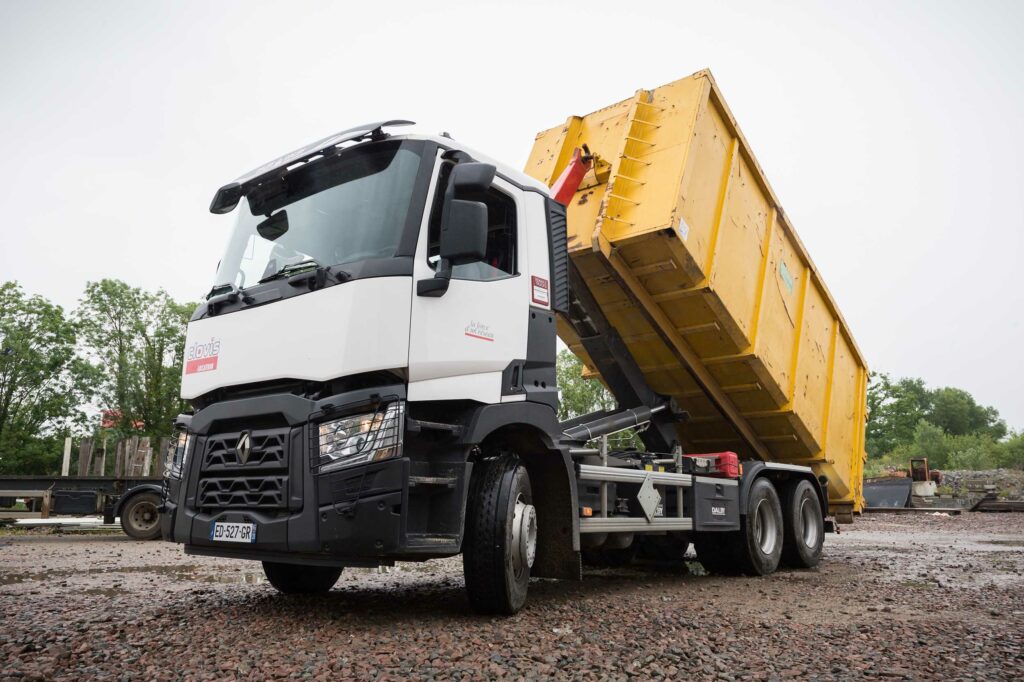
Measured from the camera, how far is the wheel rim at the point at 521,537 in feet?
15.8

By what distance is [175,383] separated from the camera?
36.7m

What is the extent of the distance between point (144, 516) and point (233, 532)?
9.62 metres

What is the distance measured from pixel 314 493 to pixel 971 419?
108 meters

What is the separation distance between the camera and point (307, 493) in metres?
4.20

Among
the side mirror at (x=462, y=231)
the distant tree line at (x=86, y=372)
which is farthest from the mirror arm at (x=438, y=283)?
the distant tree line at (x=86, y=372)

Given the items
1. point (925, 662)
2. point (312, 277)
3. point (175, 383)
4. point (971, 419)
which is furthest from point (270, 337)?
point (971, 419)

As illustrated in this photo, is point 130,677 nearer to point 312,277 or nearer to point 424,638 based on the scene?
point 424,638

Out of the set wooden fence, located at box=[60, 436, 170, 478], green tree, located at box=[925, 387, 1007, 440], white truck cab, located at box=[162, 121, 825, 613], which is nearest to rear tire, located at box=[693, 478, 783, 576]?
white truck cab, located at box=[162, 121, 825, 613]

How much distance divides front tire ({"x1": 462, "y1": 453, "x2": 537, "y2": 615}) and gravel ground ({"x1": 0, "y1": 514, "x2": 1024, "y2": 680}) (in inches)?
6.6

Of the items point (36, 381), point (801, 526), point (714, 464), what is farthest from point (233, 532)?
point (36, 381)

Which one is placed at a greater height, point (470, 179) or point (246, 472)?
point (470, 179)

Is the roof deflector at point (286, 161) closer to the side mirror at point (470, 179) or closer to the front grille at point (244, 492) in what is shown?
the side mirror at point (470, 179)

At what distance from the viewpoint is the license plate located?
14.2 feet

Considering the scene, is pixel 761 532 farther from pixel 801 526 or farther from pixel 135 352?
pixel 135 352
